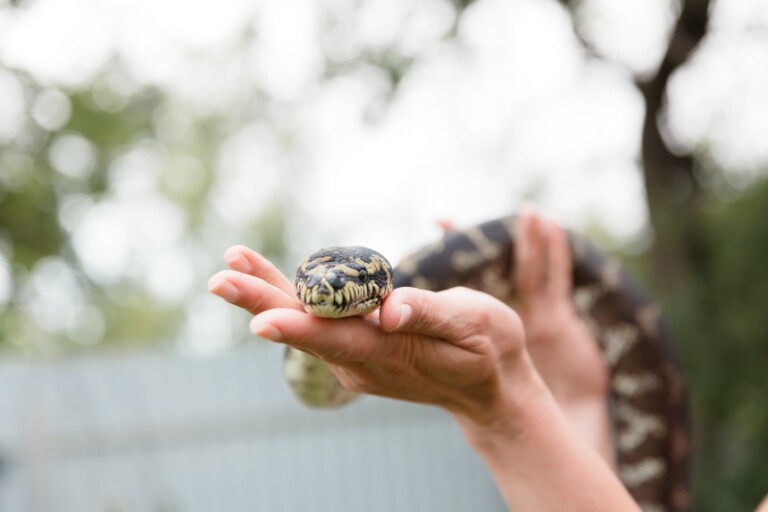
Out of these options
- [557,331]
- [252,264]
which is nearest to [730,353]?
[557,331]

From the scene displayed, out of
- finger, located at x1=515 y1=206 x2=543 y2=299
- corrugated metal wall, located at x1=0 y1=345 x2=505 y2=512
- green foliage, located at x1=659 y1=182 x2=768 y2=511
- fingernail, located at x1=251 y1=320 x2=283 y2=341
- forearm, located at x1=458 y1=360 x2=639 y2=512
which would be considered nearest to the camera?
fingernail, located at x1=251 y1=320 x2=283 y2=341

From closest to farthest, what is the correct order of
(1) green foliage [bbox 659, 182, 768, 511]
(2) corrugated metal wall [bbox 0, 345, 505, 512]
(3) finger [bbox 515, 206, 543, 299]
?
Result: 1. (3) finger [bbox 515, 206, 543, 299]
2. (1) green foliage [bbox 659, 182, 768, 511]
3. (2) corrugated metal wall [bbox 0, 345, 505, 512]

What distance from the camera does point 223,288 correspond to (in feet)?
4.17

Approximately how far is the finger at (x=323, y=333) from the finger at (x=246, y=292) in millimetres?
46

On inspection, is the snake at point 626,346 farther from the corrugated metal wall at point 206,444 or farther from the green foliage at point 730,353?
the corrugated metal wall at point 206,444

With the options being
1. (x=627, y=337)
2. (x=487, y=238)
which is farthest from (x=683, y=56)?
(x=487, y=238)

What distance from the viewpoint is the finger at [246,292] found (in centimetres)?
127

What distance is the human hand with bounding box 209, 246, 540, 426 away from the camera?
133 cm

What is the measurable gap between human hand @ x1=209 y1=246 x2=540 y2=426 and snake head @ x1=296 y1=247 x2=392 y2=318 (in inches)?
1.2

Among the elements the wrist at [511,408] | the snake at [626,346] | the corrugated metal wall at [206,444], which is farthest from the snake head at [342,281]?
the corrugated metal wall at [206,444]

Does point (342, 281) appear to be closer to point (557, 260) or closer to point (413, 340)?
point (413, 340)

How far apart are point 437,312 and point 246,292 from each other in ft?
1.24

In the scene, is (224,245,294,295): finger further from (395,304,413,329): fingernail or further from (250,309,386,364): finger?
(395,304,413,329): fingernail

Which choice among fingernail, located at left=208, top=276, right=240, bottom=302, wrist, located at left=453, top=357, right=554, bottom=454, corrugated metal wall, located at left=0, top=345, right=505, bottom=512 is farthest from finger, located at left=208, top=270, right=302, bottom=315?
corrugated metal wall, located at left=0, top=345, right=505, bottom=512
